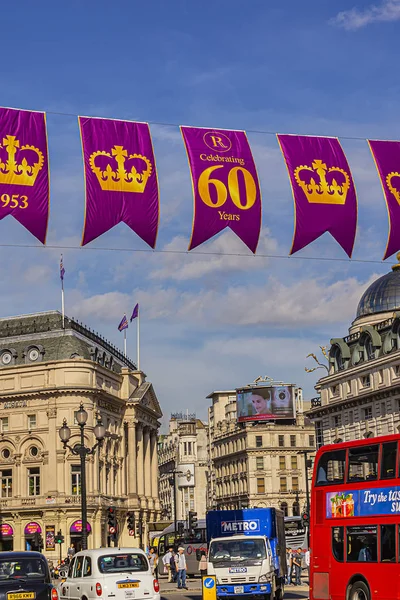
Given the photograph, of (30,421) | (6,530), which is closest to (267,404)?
(30,421)

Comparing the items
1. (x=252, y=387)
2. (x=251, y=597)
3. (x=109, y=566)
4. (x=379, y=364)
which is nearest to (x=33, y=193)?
(x=109, y=566)

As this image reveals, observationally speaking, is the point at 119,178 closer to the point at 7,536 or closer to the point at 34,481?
the point at 34,481

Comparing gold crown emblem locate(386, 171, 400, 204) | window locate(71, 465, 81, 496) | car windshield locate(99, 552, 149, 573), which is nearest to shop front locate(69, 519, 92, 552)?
window locate(71, 465, 81, 496)

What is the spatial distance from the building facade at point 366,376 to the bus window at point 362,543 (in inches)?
2412

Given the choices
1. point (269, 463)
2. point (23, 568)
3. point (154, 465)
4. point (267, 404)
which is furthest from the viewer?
point (267, 404)

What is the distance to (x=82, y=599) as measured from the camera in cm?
2562

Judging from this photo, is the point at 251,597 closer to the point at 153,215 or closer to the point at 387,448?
the point at 387,448

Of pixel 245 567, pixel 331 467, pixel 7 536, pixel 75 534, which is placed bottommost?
pixel 7 536

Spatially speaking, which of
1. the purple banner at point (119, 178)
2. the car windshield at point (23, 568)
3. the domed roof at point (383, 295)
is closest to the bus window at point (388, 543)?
the car windshield at point (23, 568)

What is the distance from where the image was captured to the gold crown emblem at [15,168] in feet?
91.4

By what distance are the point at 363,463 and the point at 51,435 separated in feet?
251

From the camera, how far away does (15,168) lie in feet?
91.9

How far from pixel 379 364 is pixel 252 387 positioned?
53817mm

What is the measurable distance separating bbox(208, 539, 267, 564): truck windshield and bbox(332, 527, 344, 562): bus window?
4.89m
